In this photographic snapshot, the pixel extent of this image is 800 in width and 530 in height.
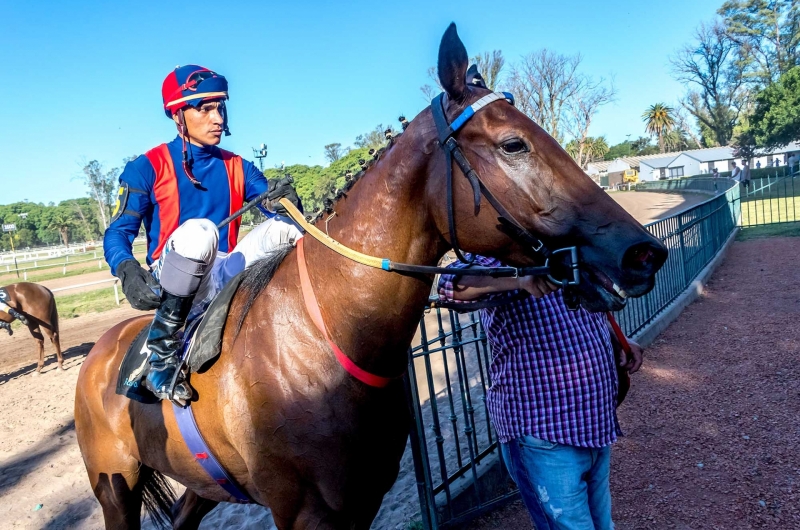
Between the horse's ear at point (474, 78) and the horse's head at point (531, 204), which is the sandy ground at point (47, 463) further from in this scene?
the horse's ear at point (474, 78)

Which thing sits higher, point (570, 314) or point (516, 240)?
point (516, 240)

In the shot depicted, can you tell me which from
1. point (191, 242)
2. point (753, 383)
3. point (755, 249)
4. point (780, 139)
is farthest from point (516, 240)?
point (780, 139)

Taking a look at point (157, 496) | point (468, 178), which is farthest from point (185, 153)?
point (157, 496)

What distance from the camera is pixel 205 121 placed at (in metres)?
3.02

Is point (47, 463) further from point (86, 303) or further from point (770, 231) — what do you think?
point (770, 231)

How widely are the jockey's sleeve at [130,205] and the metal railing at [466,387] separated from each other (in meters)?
1.71

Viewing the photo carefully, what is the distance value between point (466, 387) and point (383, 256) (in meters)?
2.38

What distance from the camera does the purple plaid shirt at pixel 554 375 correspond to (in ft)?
7.57

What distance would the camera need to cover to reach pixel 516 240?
6.16 feet

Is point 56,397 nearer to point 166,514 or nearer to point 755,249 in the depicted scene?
point 166,514

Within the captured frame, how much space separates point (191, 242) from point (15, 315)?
419 inches

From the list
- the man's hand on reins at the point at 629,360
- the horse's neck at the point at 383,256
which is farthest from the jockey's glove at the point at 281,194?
the man's hand on reins at the point at 629,360

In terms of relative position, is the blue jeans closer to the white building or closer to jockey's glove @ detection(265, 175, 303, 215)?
jockey's glove @ detection(265, 175, 303, 215)

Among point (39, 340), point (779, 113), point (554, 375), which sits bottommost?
point (39, 340)
